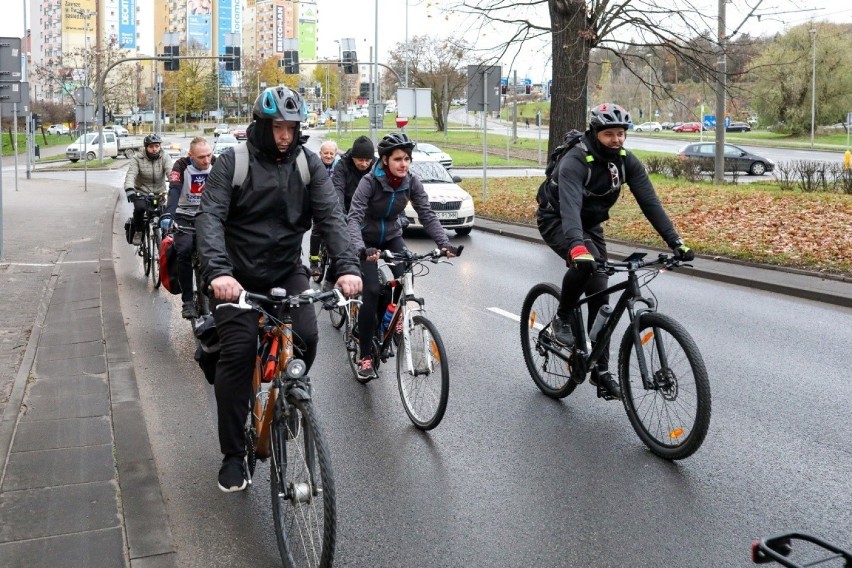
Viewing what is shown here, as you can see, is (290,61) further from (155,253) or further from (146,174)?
(155,253)

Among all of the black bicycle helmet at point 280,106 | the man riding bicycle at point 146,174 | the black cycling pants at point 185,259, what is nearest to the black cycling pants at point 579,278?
the black bicycle helmet at point 280,106

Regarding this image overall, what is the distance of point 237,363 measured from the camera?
4.55 meters

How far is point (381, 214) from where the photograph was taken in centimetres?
741

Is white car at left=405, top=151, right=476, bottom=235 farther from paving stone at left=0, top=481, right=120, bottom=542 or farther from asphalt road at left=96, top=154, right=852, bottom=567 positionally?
paving stone at left=0, top=481, right=120, bottom=542

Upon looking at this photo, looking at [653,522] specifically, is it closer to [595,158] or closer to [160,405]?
[595,158]

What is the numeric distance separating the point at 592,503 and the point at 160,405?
3.35 m

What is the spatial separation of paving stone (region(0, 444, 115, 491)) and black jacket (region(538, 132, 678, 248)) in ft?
9.34

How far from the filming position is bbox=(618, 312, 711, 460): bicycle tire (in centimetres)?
538

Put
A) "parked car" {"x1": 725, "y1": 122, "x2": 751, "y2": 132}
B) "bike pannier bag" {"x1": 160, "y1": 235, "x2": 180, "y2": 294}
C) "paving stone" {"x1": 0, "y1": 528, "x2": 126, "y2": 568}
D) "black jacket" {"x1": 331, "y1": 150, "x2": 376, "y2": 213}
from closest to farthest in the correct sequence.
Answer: "paving stone" {"x1": 0, "y1": 528, "x2": 126, "y2": 568} < "black jacket" {"x1": 331, "y1": 150, "x2": 376, "y2": 213} < "bike pannier bag" {"x1": 160, "y1": 235, "x2": 180, "y2": 294} < "parked car" {"x1": 725, "y1": 122, "x2": 751, "y2": 132}

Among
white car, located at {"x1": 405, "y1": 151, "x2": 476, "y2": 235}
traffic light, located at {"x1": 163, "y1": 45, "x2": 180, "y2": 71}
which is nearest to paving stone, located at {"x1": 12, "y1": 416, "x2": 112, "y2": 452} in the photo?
white car, located at {"x1": 405, "y1": 151, "x2": 476, "y2": 235}

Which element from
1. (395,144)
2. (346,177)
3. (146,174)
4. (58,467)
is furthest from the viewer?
(146,174)

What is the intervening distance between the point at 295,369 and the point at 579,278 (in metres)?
2.79

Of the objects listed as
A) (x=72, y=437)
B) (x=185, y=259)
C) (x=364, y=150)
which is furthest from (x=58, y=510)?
(x=185, y=259)

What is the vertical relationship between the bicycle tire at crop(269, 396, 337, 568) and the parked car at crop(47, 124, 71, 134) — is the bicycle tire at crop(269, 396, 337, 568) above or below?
below
